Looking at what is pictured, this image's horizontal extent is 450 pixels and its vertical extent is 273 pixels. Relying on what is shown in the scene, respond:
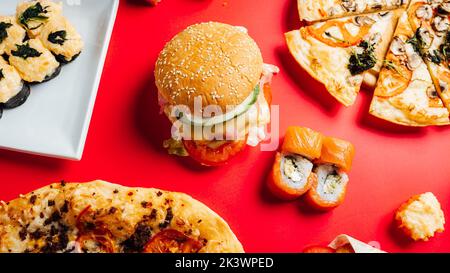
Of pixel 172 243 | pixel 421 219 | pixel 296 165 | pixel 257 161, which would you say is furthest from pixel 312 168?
pixel 172 243

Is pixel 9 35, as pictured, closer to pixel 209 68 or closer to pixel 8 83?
pixel 8 83

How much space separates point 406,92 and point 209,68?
62.2 inches

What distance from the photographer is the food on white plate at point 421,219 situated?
3.82m

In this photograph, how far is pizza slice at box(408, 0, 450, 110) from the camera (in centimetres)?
415

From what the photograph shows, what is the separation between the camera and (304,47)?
13.6 ft

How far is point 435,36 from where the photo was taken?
4.31 metres

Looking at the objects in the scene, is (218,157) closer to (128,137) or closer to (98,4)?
(128,137)

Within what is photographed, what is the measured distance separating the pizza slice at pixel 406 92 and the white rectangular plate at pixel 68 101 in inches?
84.2

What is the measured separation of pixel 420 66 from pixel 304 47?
925 millimetres

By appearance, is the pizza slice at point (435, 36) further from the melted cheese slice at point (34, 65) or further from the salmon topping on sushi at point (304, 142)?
the melted cheese slice at point (34, 65)

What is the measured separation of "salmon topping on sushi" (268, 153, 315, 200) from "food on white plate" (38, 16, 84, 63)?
Result: 1.73 meters

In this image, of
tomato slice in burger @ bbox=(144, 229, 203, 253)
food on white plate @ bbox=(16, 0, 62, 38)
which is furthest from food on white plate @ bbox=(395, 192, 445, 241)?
food on white plate @ bbox=(16, 0, 62, 38)

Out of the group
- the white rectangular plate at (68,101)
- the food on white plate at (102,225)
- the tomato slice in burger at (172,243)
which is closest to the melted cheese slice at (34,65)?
the white rectangular plate at (68,101)
